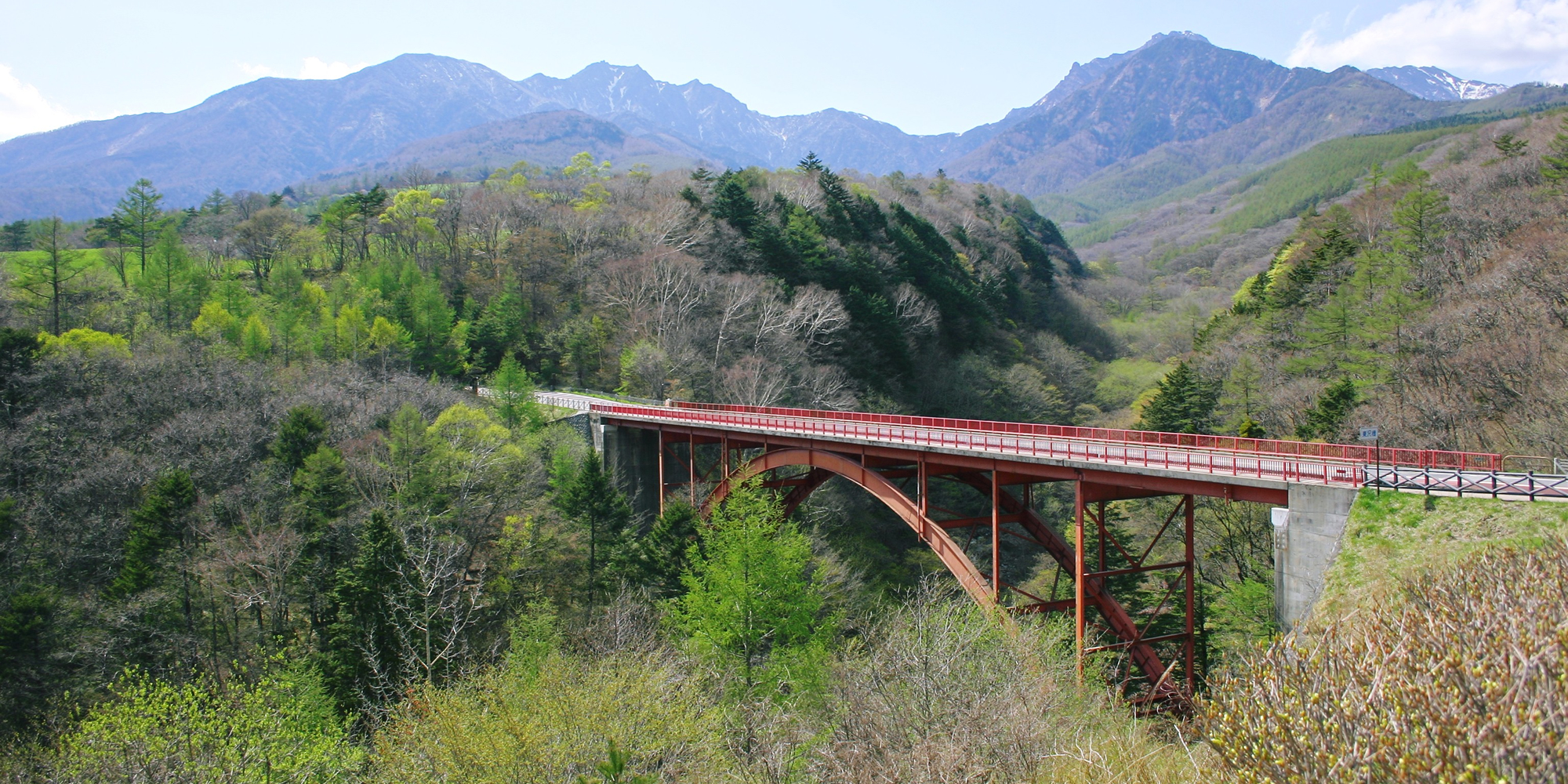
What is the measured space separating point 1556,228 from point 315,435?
51156mm

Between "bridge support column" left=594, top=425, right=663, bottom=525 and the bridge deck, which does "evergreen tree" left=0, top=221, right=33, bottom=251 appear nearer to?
"bridge support column" left=594, top=425, right=663, bottom=525

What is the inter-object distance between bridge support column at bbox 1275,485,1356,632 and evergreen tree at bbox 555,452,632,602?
21265 millimetres

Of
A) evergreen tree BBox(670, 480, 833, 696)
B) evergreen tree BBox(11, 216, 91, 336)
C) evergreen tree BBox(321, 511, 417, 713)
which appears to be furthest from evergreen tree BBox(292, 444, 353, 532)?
evergreen tree BBox(11, 216, 91, 336)

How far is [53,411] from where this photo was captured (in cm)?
3067

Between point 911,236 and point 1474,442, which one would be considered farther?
point 911,236

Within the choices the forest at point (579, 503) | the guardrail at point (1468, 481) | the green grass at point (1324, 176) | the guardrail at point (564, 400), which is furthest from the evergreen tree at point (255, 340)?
the green grass at point (1324, 176)

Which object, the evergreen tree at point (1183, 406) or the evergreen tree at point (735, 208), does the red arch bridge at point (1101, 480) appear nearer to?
the evergreen tree at point (1183, 406)

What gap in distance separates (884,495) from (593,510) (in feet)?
37.1

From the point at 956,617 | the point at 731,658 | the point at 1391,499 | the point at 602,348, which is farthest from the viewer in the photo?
the point at 602,348

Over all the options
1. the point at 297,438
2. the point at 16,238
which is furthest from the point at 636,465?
the point at 16,238

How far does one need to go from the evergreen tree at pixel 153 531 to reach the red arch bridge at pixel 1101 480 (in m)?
16.7

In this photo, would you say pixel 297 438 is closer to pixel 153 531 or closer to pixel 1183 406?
pixel 153 531

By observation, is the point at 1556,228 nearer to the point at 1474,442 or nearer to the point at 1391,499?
the point at 1474,442

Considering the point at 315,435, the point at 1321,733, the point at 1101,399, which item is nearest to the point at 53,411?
the point at 315,435
